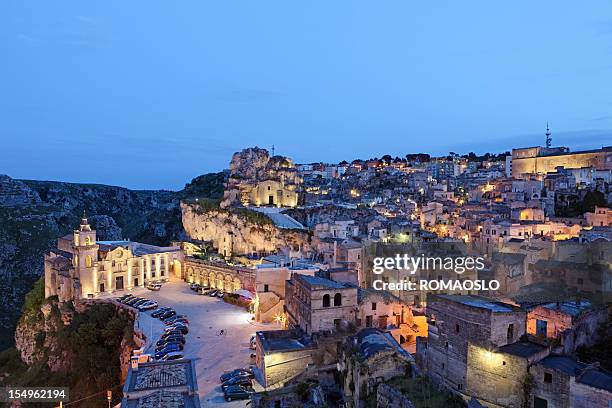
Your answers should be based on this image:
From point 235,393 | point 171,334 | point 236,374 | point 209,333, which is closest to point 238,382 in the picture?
point 236,374

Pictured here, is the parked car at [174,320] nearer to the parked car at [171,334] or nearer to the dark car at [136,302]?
the parked car at [171,334]

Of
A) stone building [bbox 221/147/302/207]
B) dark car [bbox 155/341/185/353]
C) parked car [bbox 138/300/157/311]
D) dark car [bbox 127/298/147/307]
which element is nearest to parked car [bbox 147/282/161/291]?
dark car [bbox 127/298/147/307]

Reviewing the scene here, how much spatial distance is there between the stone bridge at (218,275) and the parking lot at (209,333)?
229 centimetres

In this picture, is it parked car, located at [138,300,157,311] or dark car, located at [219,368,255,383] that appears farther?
parked car, located at [138,300,157,311]

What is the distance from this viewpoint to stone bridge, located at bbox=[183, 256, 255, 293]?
40812 mm

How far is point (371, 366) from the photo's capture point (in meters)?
20.4

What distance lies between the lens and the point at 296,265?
36.8 m

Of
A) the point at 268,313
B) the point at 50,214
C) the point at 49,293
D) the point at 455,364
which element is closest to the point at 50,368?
the point at 49,293

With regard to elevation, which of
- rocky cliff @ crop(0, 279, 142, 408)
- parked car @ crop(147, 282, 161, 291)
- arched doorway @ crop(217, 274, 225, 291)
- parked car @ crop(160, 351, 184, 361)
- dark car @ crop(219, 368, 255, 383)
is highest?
arched doorway @ crop(217, 274, 225, 291)

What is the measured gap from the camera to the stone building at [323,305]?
26.2 metres

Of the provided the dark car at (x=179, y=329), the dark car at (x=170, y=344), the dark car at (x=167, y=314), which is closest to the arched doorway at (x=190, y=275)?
the dark car at (x=167, y=314)

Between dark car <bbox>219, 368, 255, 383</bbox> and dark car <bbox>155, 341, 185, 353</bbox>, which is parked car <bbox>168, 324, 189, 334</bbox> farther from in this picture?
dark car <bbox>219, 368, 255, 383</bbox>

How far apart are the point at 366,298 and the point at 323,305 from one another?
2.99m

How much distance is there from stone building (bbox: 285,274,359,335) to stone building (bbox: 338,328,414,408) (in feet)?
13.0
